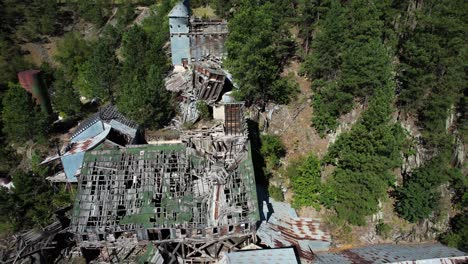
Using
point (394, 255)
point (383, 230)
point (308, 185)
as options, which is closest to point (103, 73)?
point (308, 185)

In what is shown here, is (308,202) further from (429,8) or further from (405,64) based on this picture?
(429,8)

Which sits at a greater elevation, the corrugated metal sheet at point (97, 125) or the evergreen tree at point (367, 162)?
the corrugated metal sheet at point (97, 125)

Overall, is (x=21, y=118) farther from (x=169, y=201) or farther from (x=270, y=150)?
(x=270, y=150)

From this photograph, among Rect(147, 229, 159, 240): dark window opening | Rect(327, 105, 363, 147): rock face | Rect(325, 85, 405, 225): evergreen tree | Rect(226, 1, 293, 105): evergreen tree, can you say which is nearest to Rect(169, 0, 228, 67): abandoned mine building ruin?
Rect(226, 1, 293, 105): evergreen tree

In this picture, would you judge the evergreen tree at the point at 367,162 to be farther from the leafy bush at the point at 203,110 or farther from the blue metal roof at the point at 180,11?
the blue metal roof at the point at 180,11

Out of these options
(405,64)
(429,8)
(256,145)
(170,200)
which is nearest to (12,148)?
(170,200)

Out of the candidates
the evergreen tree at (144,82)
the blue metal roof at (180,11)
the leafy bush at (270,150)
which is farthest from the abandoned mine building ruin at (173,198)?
the blue metal roof at (180,11)
